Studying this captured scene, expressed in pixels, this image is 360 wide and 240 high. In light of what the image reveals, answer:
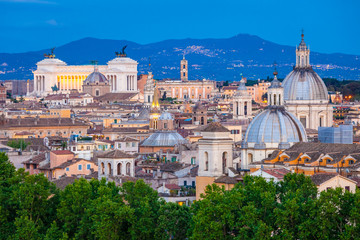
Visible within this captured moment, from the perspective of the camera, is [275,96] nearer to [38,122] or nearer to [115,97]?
[38,122]

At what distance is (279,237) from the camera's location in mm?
40094

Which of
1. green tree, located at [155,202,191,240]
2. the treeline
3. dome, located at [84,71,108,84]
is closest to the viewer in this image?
the treeline

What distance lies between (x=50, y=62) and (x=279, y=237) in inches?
6198

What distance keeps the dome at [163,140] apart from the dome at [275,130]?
917 inches

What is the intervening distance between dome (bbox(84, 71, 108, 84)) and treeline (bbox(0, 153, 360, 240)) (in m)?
122

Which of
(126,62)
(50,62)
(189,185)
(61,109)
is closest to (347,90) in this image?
(126,62)

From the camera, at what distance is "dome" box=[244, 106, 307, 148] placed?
5487 cm

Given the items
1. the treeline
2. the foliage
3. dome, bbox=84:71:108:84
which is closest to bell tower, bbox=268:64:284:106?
the treeline

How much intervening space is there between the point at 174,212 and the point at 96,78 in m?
132

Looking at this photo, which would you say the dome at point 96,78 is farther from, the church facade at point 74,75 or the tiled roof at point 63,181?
the tiled roof at point 63,181

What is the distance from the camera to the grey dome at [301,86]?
82.7 meters

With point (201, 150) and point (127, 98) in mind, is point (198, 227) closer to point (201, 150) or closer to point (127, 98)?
point (201, 150)

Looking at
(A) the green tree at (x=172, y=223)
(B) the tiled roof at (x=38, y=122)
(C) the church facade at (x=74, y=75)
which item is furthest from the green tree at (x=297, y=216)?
(C) the church facade at (x=74, y=75)

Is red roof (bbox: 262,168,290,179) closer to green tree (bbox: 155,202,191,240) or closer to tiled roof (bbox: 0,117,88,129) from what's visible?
green tree (bbox: 155,202,191,240)
